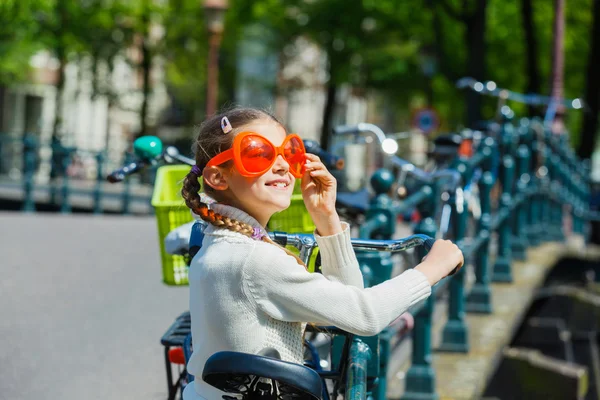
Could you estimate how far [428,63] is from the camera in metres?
21.5

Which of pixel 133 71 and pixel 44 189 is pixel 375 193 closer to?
pixel 44 189

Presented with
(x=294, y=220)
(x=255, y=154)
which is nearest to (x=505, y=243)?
A: (x=294, y=220)

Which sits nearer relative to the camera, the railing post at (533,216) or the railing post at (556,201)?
the railing post at (533,216)

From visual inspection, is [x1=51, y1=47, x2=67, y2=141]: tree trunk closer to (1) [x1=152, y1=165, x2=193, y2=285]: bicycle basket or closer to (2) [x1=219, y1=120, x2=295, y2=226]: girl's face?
(1) [x1=152, y1=165, x2=193, y2=285]: bicycle basket

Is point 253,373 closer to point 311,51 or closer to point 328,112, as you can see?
point 328,112

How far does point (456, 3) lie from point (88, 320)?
19223 millimetres

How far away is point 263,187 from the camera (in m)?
2.47

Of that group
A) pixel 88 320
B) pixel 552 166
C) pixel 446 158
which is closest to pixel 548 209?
pixel 552 166

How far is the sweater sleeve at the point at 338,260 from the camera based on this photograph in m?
2.57

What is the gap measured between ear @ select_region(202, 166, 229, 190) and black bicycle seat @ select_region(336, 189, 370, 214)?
251 cm

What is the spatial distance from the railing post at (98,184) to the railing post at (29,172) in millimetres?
1132

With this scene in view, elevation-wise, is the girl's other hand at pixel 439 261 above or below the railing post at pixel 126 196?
above

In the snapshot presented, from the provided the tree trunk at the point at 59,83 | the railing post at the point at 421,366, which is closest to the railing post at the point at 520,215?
the railing post at the point at 421,366

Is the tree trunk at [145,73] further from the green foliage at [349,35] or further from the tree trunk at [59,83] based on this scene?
the tree trunk at [59,83]
